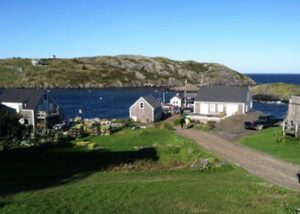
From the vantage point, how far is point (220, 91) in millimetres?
68562

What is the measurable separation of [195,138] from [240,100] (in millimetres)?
21370

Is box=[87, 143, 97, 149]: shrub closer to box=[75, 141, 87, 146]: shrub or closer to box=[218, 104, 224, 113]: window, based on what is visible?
box=[75, 141, 87, 146]: shrub

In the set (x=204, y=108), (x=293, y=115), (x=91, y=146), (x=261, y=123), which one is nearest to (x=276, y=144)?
(x=293, y=115)

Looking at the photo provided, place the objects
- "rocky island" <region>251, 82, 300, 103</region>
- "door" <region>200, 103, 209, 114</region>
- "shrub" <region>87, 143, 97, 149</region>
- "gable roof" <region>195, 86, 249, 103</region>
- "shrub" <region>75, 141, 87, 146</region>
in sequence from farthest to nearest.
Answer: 1. "rocky island" <region>251, 82, 300, 103</region>
2. "door" <region>200, 103, 209, 114</region>
3. "gable roof" <region>195, 86, 249, 103</region>
4. "shrub" <region>75, 141, 87, 146</region>
5. "shrub" <region>87, 143, 97, 149</region>

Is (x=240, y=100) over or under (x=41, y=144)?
over

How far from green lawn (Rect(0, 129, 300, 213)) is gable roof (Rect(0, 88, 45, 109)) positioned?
31095 millimetres

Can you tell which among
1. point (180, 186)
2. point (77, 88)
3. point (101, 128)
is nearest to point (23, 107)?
point (101, 128)

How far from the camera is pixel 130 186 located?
25859 mm

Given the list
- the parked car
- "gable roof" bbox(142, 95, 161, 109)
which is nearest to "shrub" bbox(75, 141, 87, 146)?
the parked car

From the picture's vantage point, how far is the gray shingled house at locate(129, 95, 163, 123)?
68750 mm

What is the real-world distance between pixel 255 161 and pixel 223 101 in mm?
32818

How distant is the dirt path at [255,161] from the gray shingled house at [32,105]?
3442 centimetres

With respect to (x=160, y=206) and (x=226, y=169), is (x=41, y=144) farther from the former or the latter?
(x=160, y=206)

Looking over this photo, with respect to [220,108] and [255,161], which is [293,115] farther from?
[220,108]
